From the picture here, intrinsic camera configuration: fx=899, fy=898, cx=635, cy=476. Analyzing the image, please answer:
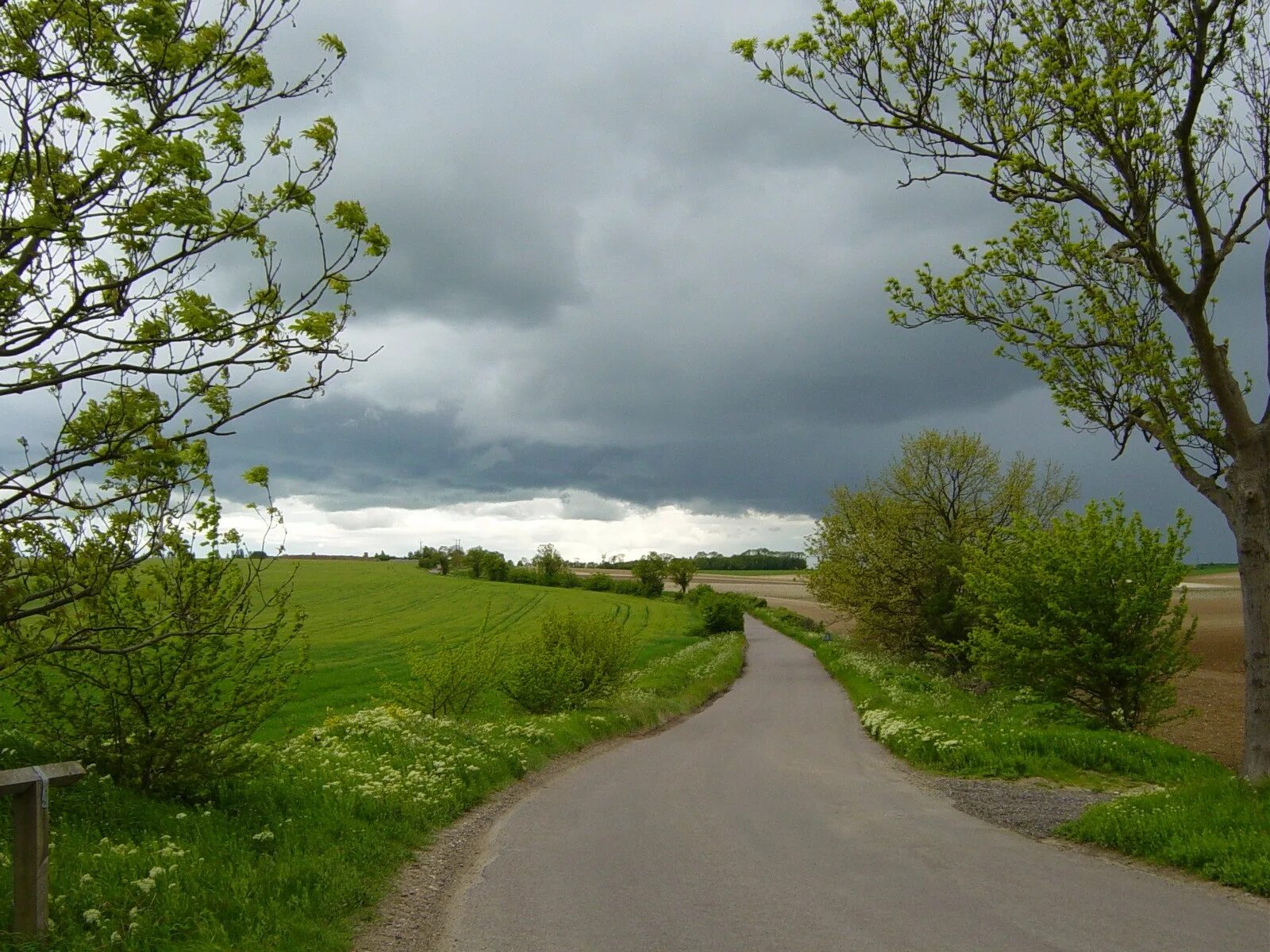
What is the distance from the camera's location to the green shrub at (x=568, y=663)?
23.1 metres

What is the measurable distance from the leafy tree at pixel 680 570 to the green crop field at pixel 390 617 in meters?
10.2

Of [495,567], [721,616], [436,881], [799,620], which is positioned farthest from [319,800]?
[495,567]

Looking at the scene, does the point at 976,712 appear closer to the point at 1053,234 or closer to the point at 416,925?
the point at 1053,234

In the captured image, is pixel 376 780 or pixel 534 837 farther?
pixel 376 780

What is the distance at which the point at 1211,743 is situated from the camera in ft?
81.9

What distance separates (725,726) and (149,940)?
19.3 m

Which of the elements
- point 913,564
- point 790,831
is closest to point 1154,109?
point 790,831

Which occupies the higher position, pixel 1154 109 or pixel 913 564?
pixel 1154 109

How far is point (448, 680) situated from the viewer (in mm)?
20312

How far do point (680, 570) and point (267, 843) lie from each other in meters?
118

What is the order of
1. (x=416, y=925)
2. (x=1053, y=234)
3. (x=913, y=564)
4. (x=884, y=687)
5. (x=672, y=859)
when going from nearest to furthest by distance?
1. (x=416, y=925)
2. (x=672, y=859)
3. (x=1053, y=234)
4. (x=884, y=687)
5. (x=913, y=564)

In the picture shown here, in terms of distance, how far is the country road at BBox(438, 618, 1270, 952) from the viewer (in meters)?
6.51

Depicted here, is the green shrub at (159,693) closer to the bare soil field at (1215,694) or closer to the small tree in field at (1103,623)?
the small tree in field at (1103,623)

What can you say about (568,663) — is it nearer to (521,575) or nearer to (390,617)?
(390,617)
